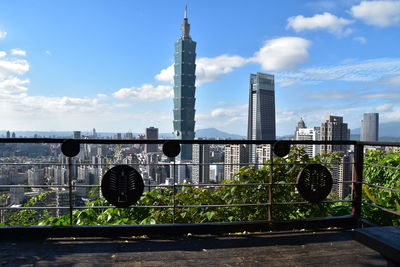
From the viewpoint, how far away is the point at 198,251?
3248 mm

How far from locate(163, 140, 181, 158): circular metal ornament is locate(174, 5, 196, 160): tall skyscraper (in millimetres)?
137077

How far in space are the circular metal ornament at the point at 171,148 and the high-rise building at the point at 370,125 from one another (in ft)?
28.9

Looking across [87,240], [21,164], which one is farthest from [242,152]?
[21,164]

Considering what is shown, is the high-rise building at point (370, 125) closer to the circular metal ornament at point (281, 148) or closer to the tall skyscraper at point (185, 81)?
the circular metal ornament at point (281, 148)

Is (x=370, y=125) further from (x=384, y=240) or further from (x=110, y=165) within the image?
(x=384, y=240)

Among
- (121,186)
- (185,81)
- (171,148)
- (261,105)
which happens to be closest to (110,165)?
(121,186)

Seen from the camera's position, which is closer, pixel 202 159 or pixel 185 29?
pixel 202 159

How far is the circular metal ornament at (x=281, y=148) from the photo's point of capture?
3982 millimetres

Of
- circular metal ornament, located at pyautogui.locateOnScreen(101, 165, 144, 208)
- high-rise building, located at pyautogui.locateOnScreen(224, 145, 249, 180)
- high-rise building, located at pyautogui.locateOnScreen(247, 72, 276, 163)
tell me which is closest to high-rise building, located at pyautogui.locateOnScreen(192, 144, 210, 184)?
high-rise building, located at pyautogui.locateOnScreen(224, 145, 249, 180)

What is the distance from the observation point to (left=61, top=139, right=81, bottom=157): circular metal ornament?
3.63 metres

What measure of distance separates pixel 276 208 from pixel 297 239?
2.59 feet

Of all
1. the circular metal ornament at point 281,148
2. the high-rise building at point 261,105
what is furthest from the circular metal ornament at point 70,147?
the high-rise building at point 261,105

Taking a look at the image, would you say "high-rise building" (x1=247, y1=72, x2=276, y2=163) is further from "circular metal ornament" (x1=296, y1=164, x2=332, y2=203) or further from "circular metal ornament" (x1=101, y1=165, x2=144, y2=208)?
"circular metal ornament" (x1=101, y1=165, x2=144, y2=208)

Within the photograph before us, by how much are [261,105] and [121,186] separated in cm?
6962
